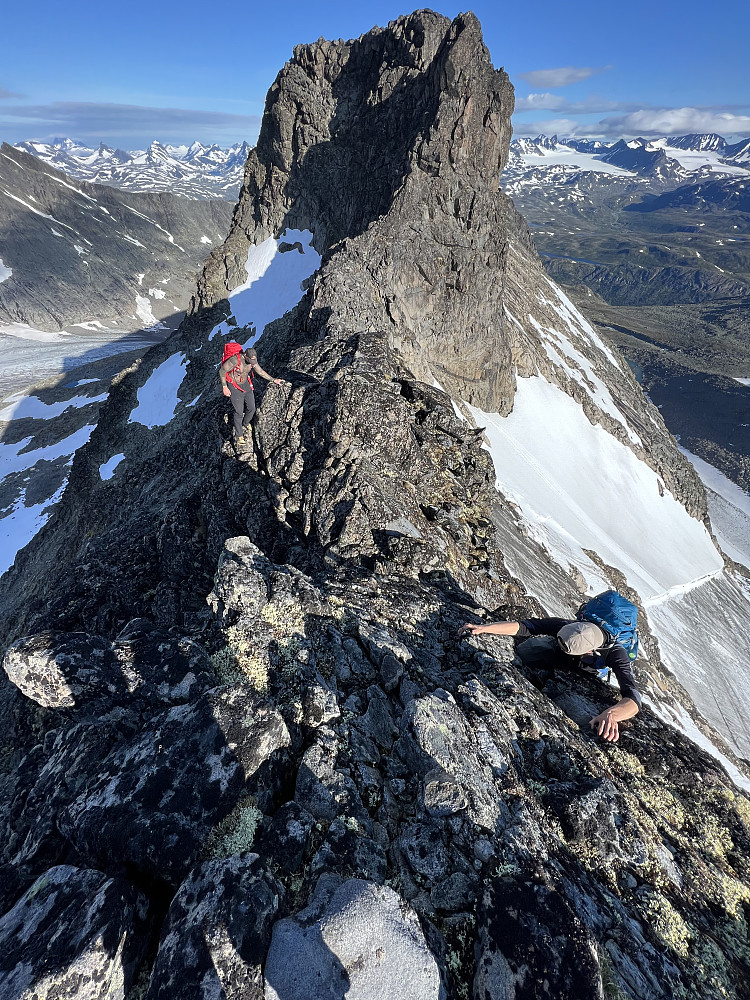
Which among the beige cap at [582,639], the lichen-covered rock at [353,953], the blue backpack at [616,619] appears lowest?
the lichen-covered rock at [353,953]

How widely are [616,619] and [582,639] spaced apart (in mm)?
775

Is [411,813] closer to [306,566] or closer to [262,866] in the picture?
[262,866]

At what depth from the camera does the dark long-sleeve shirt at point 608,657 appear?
804 centimetres

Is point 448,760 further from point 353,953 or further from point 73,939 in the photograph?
point 73,939

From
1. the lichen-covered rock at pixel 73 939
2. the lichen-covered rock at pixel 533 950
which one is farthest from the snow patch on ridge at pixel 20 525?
the lichen-covered rock at pixel 533 950

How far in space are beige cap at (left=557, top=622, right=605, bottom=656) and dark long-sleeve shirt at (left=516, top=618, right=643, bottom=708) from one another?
0.28 m

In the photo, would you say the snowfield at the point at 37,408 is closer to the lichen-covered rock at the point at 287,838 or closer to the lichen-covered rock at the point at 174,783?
the lichen-covered rock at the point at 174,783

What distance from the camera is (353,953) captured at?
4410 mm

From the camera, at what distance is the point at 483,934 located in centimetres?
481

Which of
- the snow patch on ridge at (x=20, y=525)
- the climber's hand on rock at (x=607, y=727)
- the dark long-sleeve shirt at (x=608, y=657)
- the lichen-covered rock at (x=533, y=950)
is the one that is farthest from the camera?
the snow patch on ridge at (x=20, y=525)

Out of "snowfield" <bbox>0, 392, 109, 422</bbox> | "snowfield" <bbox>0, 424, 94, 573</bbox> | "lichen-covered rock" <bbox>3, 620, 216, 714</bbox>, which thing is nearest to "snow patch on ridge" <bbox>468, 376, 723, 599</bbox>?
"lichen-covered rock" <bbox>3, 620, 216, 714</bbox>

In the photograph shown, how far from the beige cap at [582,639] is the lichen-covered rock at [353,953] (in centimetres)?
483

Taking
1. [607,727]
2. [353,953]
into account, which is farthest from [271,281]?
[353,953]

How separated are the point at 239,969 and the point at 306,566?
8.21 m
